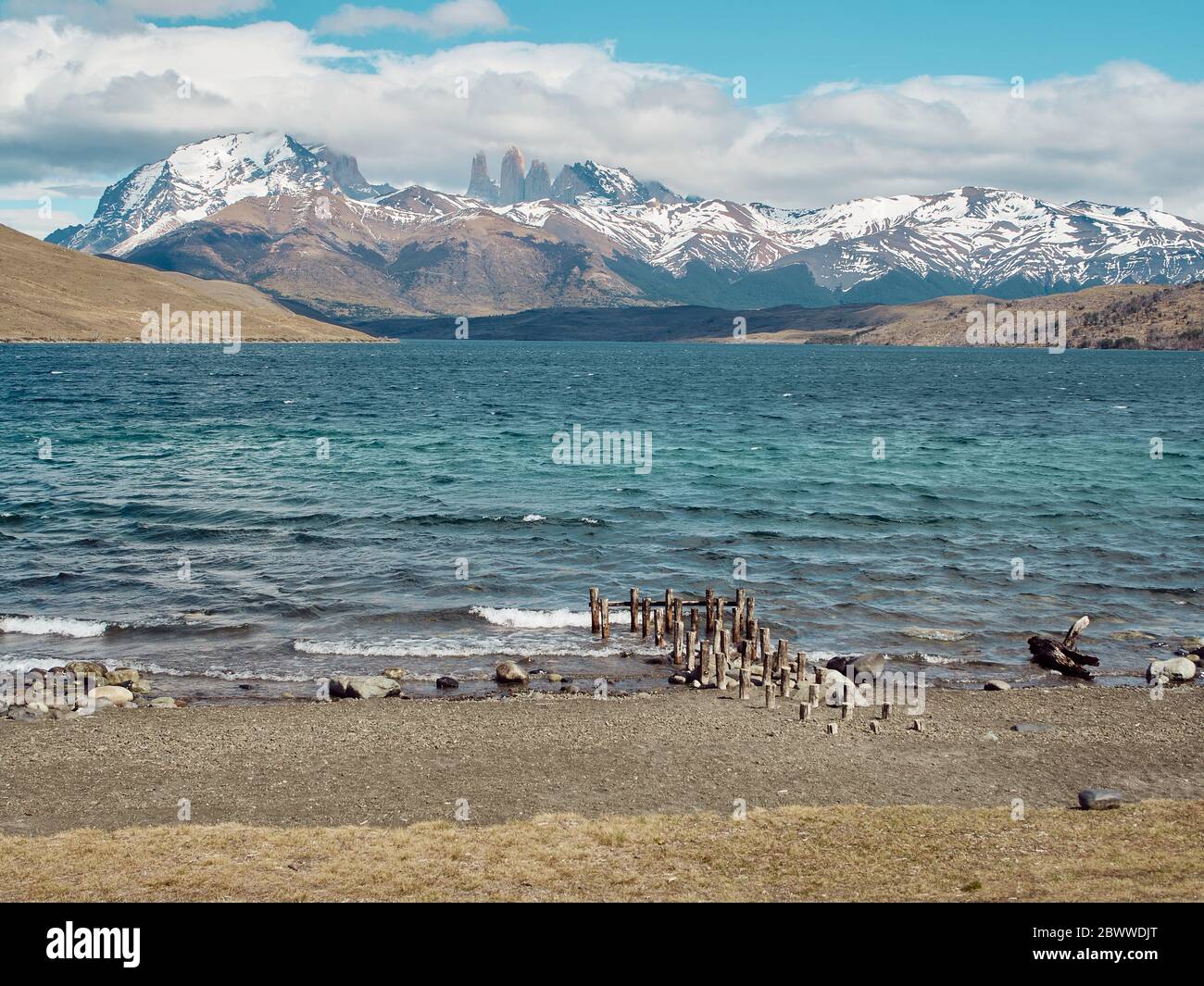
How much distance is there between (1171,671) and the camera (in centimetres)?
3531

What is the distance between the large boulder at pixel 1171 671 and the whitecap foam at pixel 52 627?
125ft

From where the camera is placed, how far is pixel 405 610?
43781 mm

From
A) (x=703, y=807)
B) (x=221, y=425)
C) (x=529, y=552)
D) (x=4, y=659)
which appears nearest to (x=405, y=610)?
(x=529, y=552)

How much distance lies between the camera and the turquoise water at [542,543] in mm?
39719

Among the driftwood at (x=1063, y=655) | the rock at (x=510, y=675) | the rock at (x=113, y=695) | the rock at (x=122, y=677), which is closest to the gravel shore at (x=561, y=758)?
the rock at (x=113, y=695)

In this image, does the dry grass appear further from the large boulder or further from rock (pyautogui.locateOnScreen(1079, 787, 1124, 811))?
the large boulder

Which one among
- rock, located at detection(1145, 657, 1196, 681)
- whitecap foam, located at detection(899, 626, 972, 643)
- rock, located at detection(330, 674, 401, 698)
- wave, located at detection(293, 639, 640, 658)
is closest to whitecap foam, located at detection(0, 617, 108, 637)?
wave, located at detection(293, 639, 640, 658)

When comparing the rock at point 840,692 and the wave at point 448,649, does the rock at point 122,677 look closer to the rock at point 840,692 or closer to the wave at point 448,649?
the wave at point 448,649

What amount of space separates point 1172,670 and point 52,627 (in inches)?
1601

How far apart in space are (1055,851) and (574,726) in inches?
549

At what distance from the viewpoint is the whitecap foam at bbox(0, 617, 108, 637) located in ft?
131

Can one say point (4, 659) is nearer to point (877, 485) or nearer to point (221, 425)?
point (877, 485)
